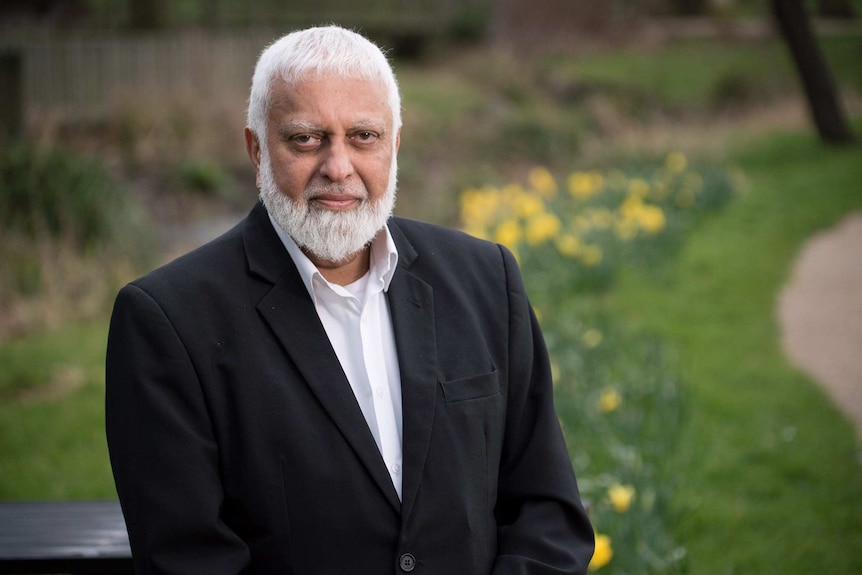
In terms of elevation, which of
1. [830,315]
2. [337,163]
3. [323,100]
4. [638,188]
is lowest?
[830,315]

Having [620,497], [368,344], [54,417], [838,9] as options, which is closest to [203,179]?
[54,417]

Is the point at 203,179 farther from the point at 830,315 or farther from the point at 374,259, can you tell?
the point at 374,259

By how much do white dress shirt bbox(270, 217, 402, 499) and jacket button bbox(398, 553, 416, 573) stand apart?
0.40 feet

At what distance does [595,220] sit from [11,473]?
4132 millimetres

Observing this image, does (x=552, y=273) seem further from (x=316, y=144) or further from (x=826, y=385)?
(x=316, y=144)

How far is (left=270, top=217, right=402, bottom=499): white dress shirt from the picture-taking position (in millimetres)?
1925

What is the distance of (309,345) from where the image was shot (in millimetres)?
1888

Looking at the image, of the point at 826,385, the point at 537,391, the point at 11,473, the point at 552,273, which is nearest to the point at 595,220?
the point at 552,273

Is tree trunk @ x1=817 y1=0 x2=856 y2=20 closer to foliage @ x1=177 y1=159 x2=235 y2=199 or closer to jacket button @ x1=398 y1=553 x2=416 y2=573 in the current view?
foliage @ x1=177 y1=159 x2=235 y2=199

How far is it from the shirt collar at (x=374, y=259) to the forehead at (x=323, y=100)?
26cm

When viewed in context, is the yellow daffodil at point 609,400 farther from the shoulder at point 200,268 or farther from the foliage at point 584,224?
the shoulder at point 200,268

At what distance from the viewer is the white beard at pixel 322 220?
1.92m

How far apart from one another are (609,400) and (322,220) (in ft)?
7.46

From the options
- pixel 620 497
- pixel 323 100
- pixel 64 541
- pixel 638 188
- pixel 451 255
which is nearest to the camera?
pixel 323 100
